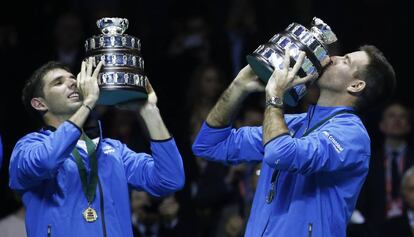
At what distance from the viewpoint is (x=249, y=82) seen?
6.27m

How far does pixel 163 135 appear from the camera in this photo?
6.21 meters

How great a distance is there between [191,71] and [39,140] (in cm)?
391

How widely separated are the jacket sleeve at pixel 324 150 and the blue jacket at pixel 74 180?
0.83m

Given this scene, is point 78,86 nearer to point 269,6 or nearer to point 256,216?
point 256,216

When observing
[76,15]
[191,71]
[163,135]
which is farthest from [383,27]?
[163,135]

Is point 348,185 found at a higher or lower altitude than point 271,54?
lower

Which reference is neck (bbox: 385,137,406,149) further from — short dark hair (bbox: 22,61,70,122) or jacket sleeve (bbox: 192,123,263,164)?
short dark hair (bbox: 22,61,70,122)

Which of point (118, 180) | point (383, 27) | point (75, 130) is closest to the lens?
point (75, 130)

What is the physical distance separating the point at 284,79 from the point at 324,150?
1.38ft

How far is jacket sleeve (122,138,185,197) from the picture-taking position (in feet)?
20.2

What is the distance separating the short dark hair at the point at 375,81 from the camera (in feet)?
20.0

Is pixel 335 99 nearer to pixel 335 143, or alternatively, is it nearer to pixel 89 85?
pixel 335 143

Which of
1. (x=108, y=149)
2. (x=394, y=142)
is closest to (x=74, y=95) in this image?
(x=108, y=149)

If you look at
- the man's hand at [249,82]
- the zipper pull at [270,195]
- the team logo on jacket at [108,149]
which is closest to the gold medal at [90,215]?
the team logo on jacket at [108,149]
